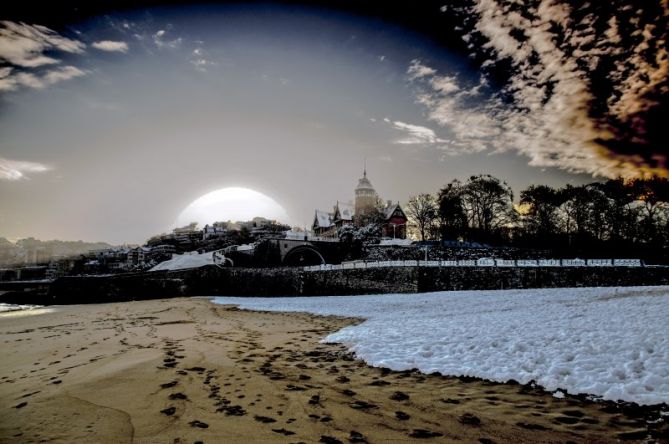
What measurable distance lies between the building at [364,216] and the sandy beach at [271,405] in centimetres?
6128

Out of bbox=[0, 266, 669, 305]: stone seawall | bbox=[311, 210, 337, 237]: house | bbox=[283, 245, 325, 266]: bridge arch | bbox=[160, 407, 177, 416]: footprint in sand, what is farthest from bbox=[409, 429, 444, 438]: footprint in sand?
bbox=[311, 210, 337, 237]: house

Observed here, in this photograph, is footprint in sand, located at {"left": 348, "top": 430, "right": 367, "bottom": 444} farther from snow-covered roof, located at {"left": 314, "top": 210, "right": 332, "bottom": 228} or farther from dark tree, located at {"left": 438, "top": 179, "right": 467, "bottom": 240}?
snow-covered roof, located at {"left": 314, "top": 210, "right": 332, "bottom": 228}

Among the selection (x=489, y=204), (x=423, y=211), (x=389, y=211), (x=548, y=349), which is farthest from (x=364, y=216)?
(x=548, y=349)

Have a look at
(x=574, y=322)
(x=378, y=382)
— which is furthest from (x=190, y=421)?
(x=574, y=322)

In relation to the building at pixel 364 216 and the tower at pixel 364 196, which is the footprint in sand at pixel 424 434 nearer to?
the building at pixel 364 216

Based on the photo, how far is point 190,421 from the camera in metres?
4.10

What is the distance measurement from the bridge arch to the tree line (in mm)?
19152

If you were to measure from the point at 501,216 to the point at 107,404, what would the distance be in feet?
194

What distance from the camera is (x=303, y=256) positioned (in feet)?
197

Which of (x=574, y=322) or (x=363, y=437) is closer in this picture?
(x=363, y=437)

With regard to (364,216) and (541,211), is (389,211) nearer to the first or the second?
(364,216)

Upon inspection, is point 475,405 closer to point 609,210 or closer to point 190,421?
point 190,421

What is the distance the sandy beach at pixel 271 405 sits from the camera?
12.2 feet

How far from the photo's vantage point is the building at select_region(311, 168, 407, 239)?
232ft
